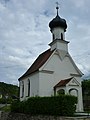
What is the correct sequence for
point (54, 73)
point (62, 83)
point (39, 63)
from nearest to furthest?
point (62, 83) → point (54, 73) → point (39, 63)

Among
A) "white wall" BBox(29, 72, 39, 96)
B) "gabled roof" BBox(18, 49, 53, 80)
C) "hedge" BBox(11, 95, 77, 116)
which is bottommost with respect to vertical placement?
"hedge" BBox(11, 95, 77, 116)

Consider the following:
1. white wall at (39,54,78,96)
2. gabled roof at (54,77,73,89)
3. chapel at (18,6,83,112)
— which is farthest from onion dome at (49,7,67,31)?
gabled roof at (54,77,73,89)

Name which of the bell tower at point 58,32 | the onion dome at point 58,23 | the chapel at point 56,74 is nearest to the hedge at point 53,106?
the chapel at point 56,74

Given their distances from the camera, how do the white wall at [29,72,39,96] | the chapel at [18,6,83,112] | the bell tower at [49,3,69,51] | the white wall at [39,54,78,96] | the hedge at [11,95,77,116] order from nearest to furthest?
the hedge at [11,95,77,116]
the chapel at [18,6,83,112]
the white wall at [39,54,78,96]
the white wall at [29,72,39,96]
the bell tower at [49,3,69,51]

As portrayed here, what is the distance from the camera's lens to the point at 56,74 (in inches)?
1082

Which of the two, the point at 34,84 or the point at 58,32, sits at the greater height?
the point at 58,32

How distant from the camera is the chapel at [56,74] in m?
25.9

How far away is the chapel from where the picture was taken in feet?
84.8

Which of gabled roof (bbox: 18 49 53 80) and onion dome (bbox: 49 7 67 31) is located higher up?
onion dome (bbox: 49 7 67 31)

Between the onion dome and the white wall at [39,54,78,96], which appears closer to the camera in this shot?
the white wall at [39,54,78,96]

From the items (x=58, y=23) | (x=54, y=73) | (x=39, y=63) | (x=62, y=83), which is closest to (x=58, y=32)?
(x=58, y=23)

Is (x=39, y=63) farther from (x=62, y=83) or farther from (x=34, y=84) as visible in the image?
(x=62, y=83)

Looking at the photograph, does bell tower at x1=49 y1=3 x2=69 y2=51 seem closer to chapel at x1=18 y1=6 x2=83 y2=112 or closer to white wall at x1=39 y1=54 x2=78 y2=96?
chapel at x1=18 y1=6 x2=83 y2=112

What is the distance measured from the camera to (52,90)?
87.2 feet
